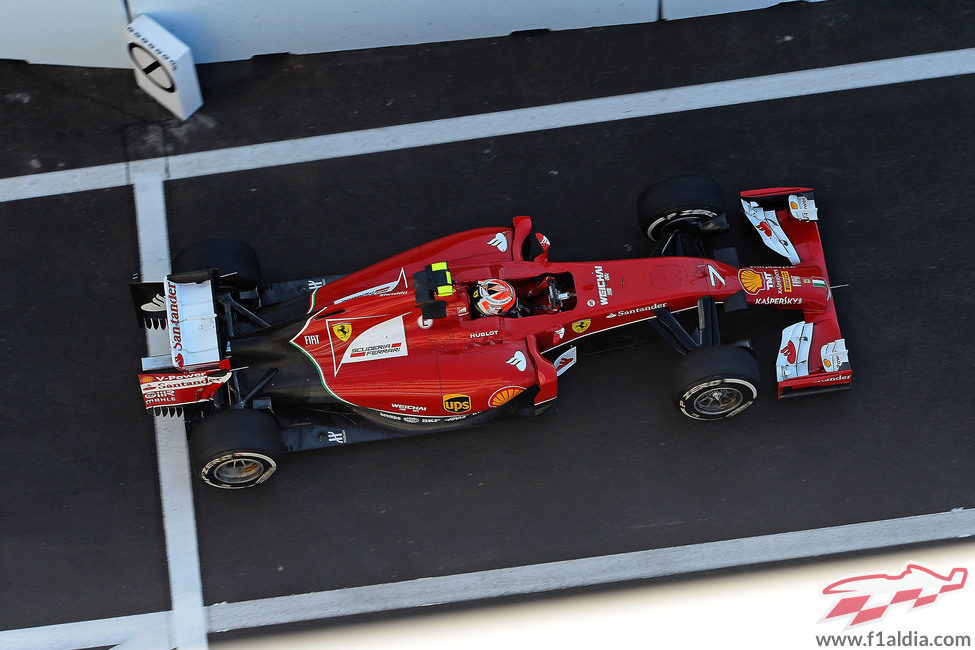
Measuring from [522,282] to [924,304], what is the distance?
375cm

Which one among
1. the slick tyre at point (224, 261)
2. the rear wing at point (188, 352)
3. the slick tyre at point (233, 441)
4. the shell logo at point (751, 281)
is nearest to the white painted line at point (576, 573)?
the slick tyre at point (233, 441)

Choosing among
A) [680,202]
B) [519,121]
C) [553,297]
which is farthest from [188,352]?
[680,202]

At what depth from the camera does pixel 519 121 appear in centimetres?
962

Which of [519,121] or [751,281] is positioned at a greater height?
[519,121]

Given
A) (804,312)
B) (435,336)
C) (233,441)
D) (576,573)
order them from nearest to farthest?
(233,441)
(435,336)
(576,573)
(804,312)

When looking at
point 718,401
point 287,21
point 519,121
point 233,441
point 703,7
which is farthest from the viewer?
point 703,7

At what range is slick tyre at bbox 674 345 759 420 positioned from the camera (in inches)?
305

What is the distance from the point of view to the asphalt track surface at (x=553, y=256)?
8227mm

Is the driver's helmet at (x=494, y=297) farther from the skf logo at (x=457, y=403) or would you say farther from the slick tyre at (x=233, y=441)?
the slick tyre at (x=233, y=441)

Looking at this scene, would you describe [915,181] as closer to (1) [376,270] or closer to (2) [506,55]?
(2) [506,55]

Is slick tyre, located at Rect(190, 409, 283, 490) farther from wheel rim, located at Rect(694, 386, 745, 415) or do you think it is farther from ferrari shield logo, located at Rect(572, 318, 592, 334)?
wheel rim, located at Rect(694, 386, 745, 415)

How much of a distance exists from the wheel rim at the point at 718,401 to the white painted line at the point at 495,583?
3.57ft

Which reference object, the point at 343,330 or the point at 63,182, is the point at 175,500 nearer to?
the point at 343,330

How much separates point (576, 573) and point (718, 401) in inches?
72.4
